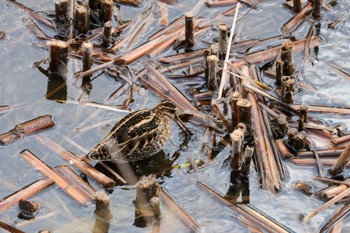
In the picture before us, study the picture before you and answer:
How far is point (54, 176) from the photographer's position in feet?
18.8

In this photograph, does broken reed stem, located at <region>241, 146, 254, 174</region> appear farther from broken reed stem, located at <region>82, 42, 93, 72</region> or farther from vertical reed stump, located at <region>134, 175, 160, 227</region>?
broken reed stem, located at <region>82, 42, 93, 72</region>

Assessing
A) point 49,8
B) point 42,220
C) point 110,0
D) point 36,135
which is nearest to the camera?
point 42,220

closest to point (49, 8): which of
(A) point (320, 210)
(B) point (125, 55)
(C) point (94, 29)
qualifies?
(C) point (94, 29)

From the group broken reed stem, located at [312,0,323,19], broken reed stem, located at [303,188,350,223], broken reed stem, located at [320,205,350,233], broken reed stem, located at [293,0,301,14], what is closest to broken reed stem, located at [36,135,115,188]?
broken reed stem, located at [303,188,350,223]

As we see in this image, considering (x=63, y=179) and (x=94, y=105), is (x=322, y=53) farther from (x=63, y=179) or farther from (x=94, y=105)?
(x=63, y=179)

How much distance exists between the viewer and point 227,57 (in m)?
6.73

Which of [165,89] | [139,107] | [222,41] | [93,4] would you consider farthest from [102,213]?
[93,4]

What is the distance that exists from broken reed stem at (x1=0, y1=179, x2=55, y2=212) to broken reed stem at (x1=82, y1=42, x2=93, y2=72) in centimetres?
143

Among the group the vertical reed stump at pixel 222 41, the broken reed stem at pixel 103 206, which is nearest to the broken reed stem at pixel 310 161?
the vertical reed stump at pixel 222 41

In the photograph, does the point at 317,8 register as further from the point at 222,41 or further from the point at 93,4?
the point at 93,4

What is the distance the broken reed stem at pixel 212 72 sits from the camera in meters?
6.45

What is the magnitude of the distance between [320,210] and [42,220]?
2.13m

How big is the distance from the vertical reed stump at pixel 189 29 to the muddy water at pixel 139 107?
0.14m

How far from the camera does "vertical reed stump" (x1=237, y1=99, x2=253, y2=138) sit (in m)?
5.93
